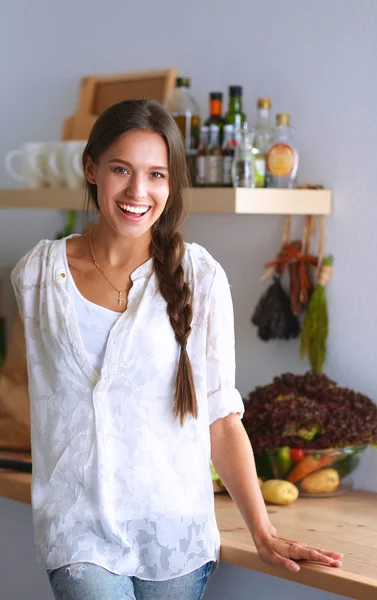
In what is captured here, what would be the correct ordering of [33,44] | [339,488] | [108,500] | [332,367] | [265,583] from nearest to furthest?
[108,500] < [265,583] < [339,488] < [332,367] < [33,44]

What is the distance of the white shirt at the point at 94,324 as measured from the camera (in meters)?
1.49

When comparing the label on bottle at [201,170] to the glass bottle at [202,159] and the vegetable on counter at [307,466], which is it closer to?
the glass bottle at [202,159]

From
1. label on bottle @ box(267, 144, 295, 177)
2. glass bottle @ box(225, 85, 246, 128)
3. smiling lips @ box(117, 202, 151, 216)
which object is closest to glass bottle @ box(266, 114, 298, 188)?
label on bottle @ box(267, 144, 295, 177)

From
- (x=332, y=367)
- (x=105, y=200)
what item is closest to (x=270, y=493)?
(x=332, y=367)

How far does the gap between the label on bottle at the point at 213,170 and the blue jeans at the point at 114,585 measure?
0.86m

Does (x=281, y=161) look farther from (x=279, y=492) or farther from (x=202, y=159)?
(x=279, y=492)

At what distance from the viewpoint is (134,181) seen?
4.79 feet

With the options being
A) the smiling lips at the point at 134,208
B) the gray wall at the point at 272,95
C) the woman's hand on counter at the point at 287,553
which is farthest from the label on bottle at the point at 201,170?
the woman's hand on counter at the point at 287,553

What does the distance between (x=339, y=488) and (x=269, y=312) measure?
45cm

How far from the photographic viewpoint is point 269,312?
2.20m

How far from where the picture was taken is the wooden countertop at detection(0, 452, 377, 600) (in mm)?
1450

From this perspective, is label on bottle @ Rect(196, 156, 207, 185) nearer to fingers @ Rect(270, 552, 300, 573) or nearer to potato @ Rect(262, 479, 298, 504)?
potato @ Rect(262, 479, 298, 504)

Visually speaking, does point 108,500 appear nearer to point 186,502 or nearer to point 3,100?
point 186,502

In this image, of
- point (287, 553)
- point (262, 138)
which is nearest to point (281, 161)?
point (262, 138)
